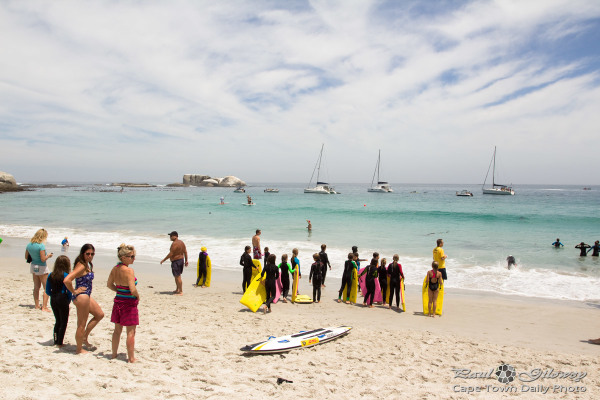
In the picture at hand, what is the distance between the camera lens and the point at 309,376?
5.21 meters

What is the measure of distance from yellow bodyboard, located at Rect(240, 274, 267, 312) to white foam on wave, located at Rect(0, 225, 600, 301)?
5.30 m

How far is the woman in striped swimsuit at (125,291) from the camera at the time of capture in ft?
15.4

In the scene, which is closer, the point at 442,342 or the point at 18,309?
the point at 442,342

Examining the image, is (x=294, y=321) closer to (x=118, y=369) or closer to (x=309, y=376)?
(x=309, y=376)

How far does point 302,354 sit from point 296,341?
13.5 inches

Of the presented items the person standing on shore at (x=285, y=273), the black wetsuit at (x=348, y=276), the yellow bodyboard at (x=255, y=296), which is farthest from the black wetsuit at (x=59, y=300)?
the black wetsuit at (x=348, y=276)

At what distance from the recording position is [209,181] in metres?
143

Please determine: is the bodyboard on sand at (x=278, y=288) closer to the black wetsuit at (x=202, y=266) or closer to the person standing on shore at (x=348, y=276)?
the person standing on shore at (x=348, y=276)

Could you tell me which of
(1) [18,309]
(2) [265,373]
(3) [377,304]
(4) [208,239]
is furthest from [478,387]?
(4) [208,239]

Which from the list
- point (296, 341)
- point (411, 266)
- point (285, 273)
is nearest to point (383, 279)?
point (285, 273)

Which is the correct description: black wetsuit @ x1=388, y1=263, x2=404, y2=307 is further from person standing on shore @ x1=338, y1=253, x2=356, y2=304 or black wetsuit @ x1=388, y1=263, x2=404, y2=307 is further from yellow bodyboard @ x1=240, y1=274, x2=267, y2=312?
yellow bodyboard @ x1=240, y1=274, x2=267, y2=312

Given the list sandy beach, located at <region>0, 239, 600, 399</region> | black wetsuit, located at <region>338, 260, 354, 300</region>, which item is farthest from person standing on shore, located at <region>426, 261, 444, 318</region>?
black wetsuit, located at <region>338, 260, 354, 300</region>

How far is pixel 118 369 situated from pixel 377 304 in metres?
6.68

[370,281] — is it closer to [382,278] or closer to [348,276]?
[382,278]
